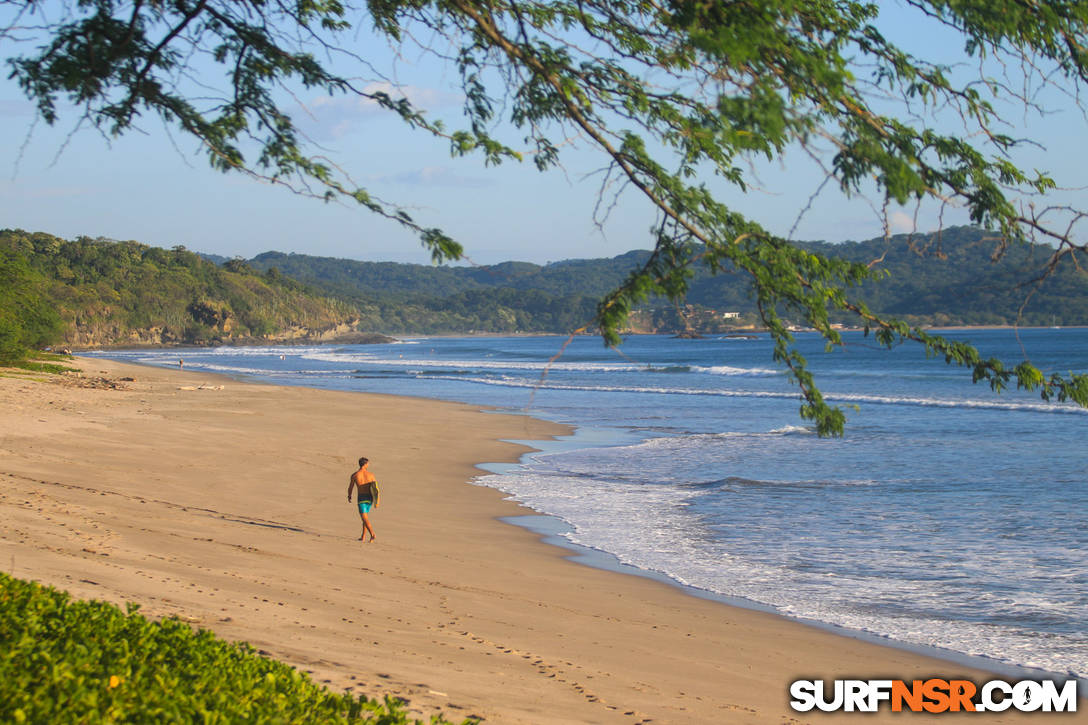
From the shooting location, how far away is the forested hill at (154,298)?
452 ft

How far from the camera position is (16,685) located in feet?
11.8

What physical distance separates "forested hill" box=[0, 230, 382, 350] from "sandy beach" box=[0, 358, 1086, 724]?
361 feet

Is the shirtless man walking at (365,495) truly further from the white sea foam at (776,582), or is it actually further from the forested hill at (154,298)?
the forested hill at (154,298)

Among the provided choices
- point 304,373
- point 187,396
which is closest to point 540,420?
point 187,396

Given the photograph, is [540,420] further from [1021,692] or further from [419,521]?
[1021,692]

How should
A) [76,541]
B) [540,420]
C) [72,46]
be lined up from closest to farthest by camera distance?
[72,46] → [76,541] → [540,420]

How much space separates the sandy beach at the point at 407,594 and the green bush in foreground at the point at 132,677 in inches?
40.8

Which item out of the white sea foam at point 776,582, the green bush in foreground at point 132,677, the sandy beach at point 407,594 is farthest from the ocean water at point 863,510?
the green bush in foreground at point 132,677

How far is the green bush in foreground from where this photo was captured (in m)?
3.52

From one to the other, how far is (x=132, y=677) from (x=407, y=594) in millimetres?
4565

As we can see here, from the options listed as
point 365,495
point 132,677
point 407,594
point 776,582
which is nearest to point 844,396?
point 776,582

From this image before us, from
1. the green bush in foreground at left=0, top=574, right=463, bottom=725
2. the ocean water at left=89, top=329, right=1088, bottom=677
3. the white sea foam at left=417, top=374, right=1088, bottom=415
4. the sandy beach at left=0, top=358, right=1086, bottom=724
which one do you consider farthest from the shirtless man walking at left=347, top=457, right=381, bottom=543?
the white sea foam at left=417, top=374, right=1088, bottom=415

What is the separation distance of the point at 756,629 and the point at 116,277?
16721cm

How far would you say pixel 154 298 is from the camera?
514 feet
